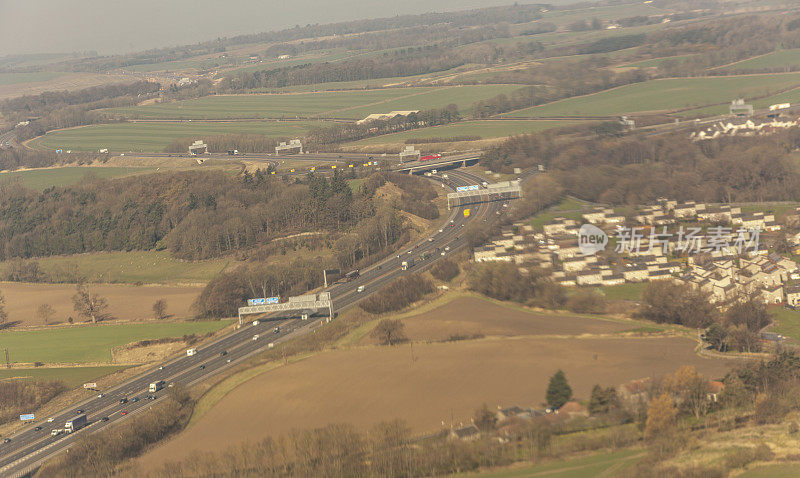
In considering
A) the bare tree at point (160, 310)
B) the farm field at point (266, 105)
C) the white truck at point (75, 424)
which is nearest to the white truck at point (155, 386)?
the white truck at point (75, 424)

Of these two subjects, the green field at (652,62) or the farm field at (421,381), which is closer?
the farm field at (421,381)

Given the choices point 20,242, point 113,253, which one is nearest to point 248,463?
point 113,253

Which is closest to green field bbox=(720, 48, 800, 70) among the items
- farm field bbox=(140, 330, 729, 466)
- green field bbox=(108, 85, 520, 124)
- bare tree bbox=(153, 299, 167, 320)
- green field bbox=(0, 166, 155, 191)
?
green field bbox=(108, 85, 520, 124)

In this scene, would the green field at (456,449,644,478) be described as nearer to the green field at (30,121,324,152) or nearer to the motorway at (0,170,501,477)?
the motorway at (0,170,501,477)

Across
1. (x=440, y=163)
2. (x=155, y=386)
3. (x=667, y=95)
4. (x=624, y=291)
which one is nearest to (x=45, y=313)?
(x=155, y=386)

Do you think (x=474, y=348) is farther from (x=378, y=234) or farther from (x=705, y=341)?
(x=378, y=234)

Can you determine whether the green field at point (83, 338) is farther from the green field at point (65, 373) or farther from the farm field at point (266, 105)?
the farm field at point (266, 105)

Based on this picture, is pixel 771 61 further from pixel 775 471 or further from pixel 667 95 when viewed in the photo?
pixel 775 471
